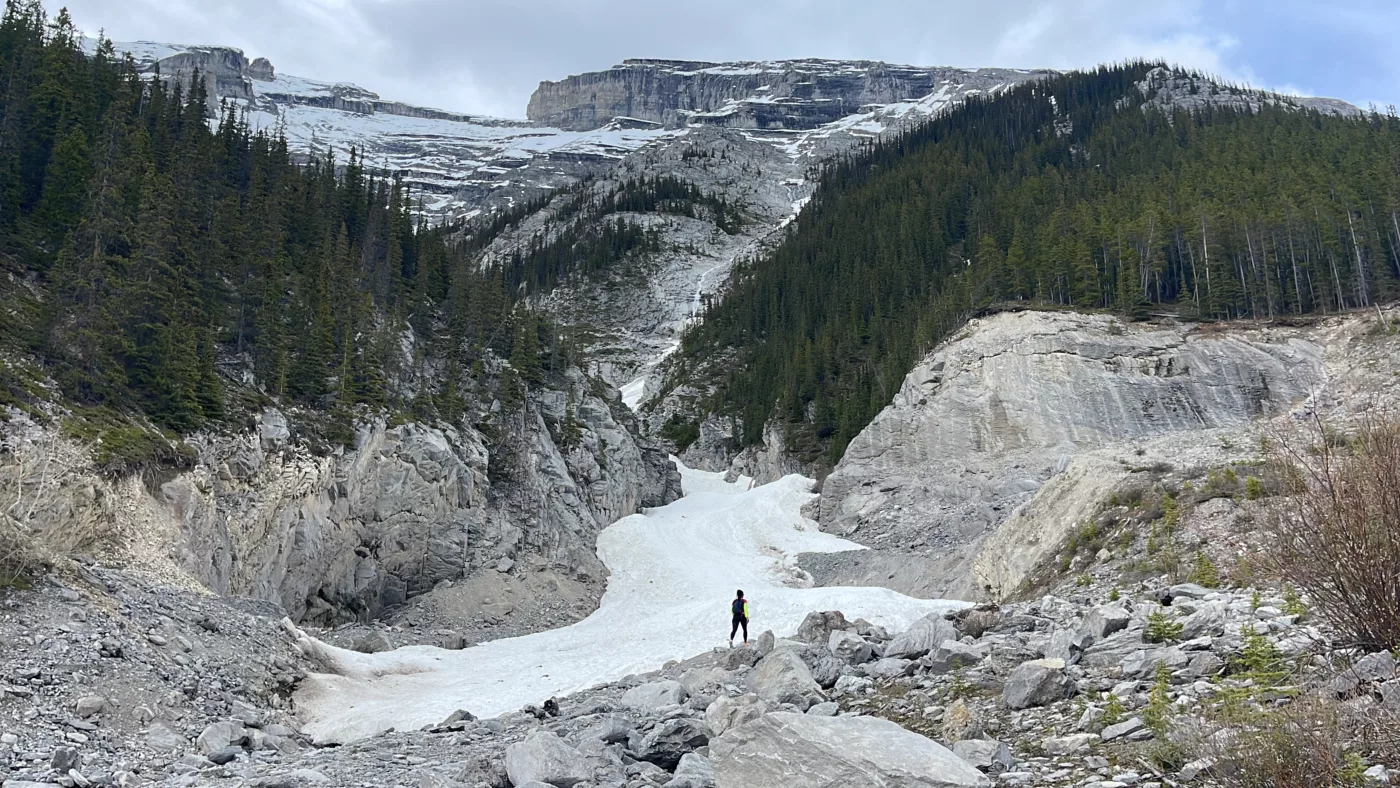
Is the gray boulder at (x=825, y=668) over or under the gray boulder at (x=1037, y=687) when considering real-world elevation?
under

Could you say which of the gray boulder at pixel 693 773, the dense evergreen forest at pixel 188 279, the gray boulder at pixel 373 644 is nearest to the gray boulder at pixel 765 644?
the gray boulder at pixel 693 773

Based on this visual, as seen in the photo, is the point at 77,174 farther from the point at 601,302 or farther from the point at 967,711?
the point at 601,302

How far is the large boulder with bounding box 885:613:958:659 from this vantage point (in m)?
12.6

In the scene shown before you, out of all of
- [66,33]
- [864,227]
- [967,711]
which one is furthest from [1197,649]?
[864,227]

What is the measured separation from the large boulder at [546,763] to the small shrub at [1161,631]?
21.3ft

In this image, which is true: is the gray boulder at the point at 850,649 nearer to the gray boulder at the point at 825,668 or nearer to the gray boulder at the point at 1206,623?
the gray boulder at the point at 825,668

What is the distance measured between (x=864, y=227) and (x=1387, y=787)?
107m

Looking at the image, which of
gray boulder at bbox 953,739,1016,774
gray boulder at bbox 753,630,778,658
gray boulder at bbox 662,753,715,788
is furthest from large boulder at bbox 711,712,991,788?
gray boulder at bbox 753,630,778,658

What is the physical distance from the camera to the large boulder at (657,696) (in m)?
→ 12.4

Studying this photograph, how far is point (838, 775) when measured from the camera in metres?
6.05

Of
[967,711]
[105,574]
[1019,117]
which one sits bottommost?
[105,574]

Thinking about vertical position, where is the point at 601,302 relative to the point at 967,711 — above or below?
above

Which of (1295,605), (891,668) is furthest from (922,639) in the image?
Answer: (1295,605)

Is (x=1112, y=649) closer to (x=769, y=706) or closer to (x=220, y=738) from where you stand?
(x=769, y=706)
